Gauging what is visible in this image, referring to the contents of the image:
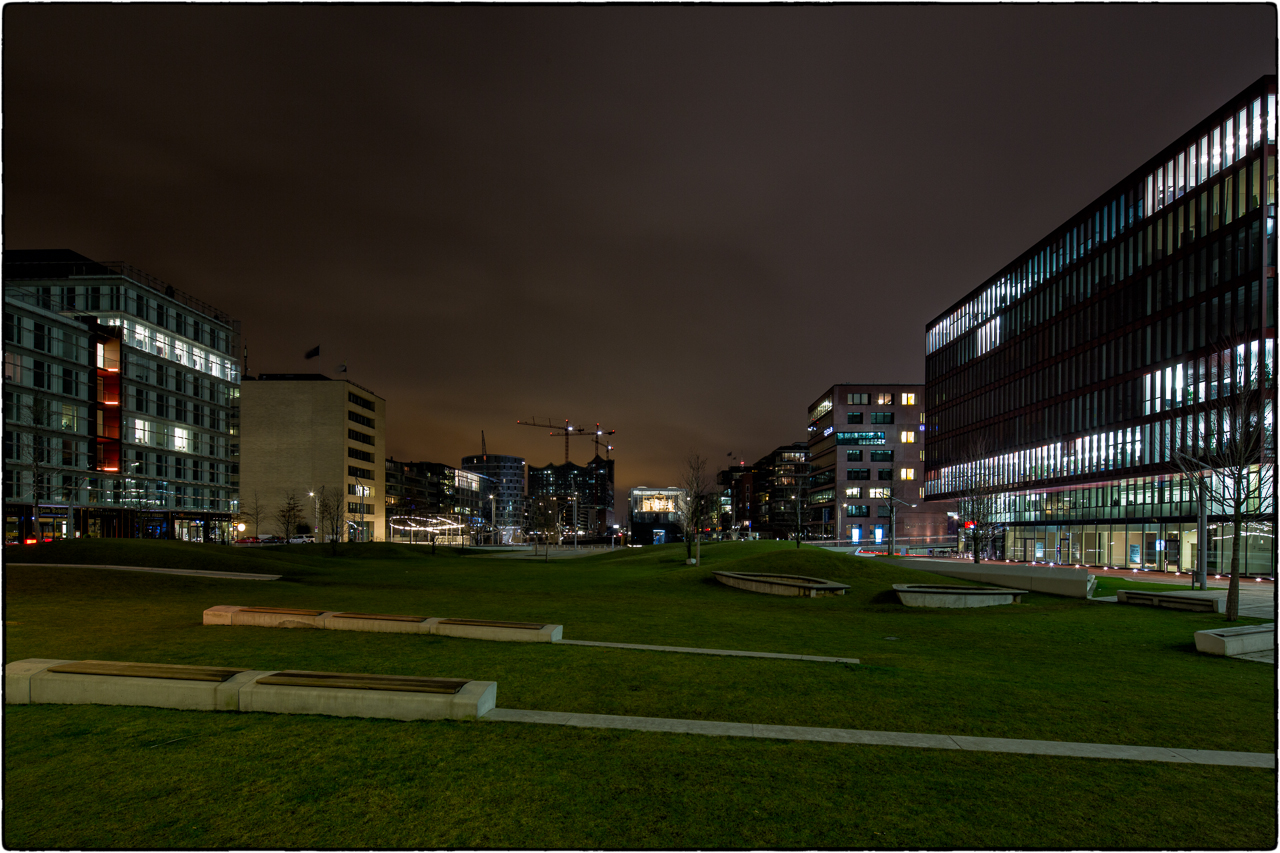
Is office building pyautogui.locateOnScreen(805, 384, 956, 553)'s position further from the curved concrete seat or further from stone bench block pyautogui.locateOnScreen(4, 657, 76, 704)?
stone bench block pyautogui.locateOnScreen(4, 657, 76, 704)

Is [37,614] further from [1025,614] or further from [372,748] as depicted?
[1025,614]

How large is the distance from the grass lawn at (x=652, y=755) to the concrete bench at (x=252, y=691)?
0.24 m

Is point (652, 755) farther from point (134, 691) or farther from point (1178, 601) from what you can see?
point (1178, 601)

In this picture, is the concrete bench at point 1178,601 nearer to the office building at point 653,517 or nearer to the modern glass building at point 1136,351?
the modern glass building at point 1136,351

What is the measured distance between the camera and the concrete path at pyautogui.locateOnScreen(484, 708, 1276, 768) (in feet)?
25.4

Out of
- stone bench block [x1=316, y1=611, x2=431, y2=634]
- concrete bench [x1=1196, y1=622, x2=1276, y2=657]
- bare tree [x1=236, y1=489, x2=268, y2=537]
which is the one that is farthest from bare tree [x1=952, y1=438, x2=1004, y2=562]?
bare tree [x1=236, y1=489, x2=268, y2=537]

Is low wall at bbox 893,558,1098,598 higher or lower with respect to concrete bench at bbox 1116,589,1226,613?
lower

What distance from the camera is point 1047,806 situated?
20.7 ft

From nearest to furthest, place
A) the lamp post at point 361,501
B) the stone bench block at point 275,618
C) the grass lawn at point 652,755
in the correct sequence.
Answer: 1. the grass lawn at point 652,755
2. the stone bench block at point 275,618
3. the lamp post at point 361,501

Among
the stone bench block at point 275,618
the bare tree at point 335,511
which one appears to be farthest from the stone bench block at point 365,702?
the bare tree at point 335,511

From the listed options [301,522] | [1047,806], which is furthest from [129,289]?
[1047,806]

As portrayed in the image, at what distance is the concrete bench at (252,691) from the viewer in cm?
821

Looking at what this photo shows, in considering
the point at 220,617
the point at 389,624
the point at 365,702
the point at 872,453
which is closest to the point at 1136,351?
the point at 389,624

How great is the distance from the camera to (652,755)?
7207mm
